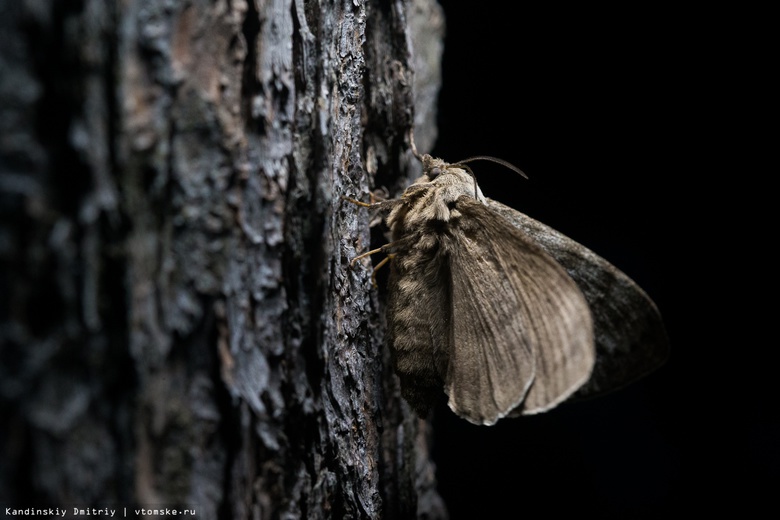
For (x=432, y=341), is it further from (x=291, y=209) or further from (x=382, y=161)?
(x=291, y=209)

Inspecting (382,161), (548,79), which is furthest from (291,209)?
(548,79)

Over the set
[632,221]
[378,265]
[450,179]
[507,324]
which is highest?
[632,221]

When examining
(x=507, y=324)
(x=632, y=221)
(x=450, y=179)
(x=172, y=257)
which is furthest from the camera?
(x=632, y=221)

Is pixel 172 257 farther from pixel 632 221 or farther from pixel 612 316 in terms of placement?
pixel 632 221

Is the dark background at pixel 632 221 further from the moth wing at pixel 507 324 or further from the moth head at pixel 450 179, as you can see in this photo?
the moth wing at pixel 507 324

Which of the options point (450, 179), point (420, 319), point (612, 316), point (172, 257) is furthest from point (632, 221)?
point (172, 257)

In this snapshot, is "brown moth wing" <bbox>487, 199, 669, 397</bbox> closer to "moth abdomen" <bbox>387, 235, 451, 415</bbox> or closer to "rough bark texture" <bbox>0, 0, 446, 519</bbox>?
"moth abdomen" <bbox>387, 235, 451, 415</bbox>

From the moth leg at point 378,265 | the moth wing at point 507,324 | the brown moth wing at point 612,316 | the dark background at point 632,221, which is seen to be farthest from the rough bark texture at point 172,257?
the dark background at point 632,221
